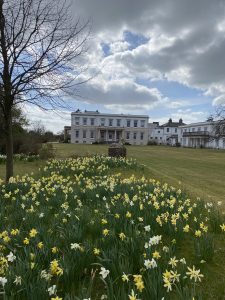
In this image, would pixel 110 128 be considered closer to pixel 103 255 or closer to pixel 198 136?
pixel 198 136

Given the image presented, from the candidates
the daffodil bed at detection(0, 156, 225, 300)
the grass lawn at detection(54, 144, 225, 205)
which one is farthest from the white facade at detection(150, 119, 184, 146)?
the daffodil bed at detection(0, 156, 225, 300)

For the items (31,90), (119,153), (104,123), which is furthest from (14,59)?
(104,123)

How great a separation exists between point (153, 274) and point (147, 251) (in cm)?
53

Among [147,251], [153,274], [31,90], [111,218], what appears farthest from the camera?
[31,90]

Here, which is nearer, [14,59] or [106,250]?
[106,250]

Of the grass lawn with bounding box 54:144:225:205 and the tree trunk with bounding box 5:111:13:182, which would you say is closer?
the tree trunk with bounding box 5:111:13:182

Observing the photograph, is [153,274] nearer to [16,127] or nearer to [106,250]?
[106,250]

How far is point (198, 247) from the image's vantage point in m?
3.61

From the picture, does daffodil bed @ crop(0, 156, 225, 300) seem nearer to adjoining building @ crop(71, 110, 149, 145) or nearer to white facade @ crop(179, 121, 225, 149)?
adjoining building @ crop(71, 110, 149, 145)

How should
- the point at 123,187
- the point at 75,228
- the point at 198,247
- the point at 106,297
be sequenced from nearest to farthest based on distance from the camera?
the point at 106,297
the point at 198,247
the point at 75,228
the point at 123,187

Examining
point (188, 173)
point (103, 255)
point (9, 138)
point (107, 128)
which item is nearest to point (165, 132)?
point (107, 128)

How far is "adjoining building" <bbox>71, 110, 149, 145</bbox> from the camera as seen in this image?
81.9 metres

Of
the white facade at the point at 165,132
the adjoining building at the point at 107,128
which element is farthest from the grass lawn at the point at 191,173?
the white facade at the point at 165,132

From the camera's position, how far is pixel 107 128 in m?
81.6
